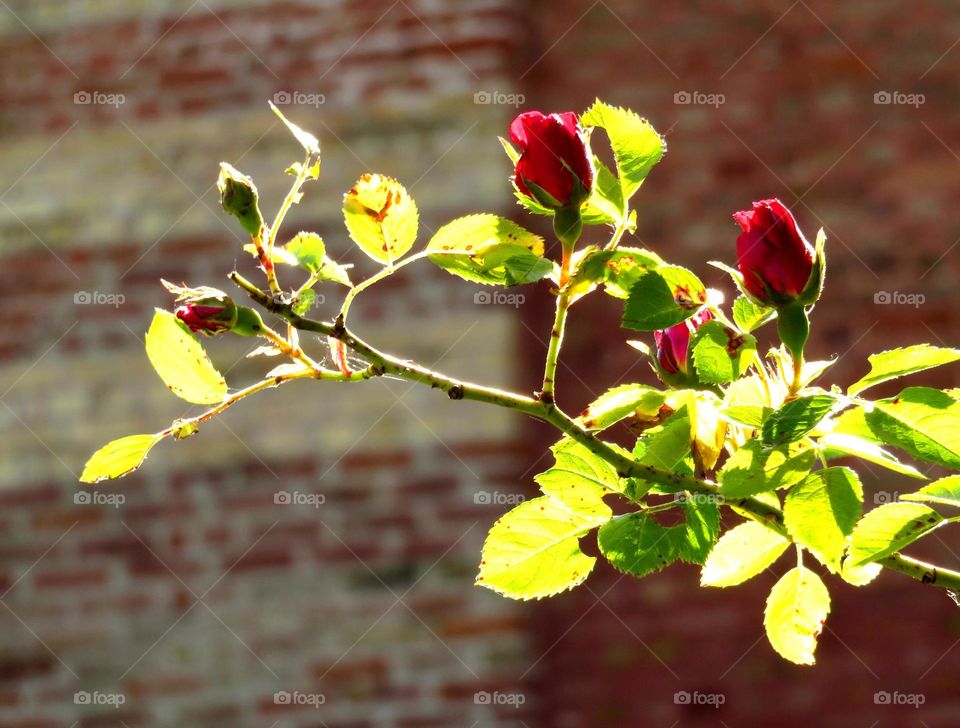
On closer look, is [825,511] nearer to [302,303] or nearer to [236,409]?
[302,303]

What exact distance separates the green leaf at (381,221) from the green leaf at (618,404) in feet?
0.37

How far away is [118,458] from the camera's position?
1.45 feet

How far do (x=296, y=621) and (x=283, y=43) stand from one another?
1223 mm

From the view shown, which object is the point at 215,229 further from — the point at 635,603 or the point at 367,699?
the point at 635,603
